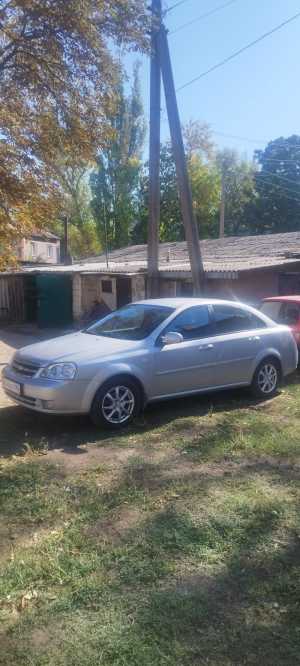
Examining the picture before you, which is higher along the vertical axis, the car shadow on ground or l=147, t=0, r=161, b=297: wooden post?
l=147, t=0, r=161, b=297: wooden post

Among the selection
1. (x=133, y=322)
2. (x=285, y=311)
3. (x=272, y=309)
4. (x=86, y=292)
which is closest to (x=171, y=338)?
(x=133, y=322)

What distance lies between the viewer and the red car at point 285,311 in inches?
374

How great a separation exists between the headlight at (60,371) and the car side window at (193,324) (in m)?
1.33

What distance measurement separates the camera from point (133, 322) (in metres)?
6.79

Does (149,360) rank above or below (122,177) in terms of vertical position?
A: below

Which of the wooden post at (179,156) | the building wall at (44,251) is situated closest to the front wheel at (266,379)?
the wooden post at (179,156)

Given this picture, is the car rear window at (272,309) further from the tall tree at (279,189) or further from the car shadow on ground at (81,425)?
the tall tree at (279,189)

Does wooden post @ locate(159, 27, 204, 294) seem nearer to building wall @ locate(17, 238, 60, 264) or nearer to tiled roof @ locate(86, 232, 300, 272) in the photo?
tiled roof @ locate(86, 232, 300, 272)

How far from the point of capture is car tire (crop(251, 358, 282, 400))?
287 inches

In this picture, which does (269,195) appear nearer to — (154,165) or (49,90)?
(154,165)

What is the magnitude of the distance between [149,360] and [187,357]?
1.96 ft

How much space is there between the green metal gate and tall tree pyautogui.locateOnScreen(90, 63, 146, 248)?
63.4 ft

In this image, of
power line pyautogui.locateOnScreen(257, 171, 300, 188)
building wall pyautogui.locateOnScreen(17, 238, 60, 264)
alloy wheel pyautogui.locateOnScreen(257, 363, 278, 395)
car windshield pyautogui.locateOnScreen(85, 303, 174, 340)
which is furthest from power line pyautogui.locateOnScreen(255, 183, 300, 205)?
car windshield pyautogui.locateOnScreen(85, 303, 174, 340)

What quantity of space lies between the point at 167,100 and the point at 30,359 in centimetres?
762
